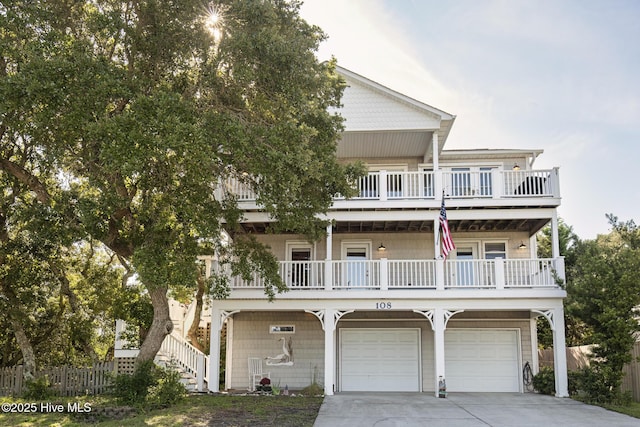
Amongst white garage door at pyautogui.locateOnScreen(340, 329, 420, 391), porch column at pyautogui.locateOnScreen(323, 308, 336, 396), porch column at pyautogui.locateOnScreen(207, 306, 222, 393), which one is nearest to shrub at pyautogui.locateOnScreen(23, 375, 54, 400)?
porch column at pyautogui.locateOnScreen(207, 306, 222, 393)

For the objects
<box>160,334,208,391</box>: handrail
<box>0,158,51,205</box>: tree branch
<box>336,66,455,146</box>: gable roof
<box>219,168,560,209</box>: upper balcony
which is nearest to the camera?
<box>0,158,51,205</box>: tree branch

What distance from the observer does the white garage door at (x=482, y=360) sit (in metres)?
19.1

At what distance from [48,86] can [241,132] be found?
3.63 metres

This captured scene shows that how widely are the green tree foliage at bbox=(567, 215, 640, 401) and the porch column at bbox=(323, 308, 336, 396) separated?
663 centimetres

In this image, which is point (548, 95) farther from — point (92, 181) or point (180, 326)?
point (180, 326)

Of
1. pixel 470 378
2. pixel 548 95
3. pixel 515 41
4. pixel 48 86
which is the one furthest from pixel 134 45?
pixel 470 378

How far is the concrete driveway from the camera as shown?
11961 mm

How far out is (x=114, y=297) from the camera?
21109 mm

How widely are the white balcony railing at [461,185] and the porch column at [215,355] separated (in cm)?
363

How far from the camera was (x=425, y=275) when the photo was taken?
58.1 feet

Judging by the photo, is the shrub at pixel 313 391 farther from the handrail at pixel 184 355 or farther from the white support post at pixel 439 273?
the white support post at pixel 439 273

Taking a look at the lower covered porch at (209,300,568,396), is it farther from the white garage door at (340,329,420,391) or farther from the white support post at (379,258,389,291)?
the white support post at (379,258,389,291)

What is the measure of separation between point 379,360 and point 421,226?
15.2 ft

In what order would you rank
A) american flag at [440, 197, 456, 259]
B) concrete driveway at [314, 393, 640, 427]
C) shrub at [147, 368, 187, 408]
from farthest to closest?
american flag at [440, 197, 456, 259] < shrub at [147, 368, 187, 408] < concrete driveway at [314, 393, 640, 427]
